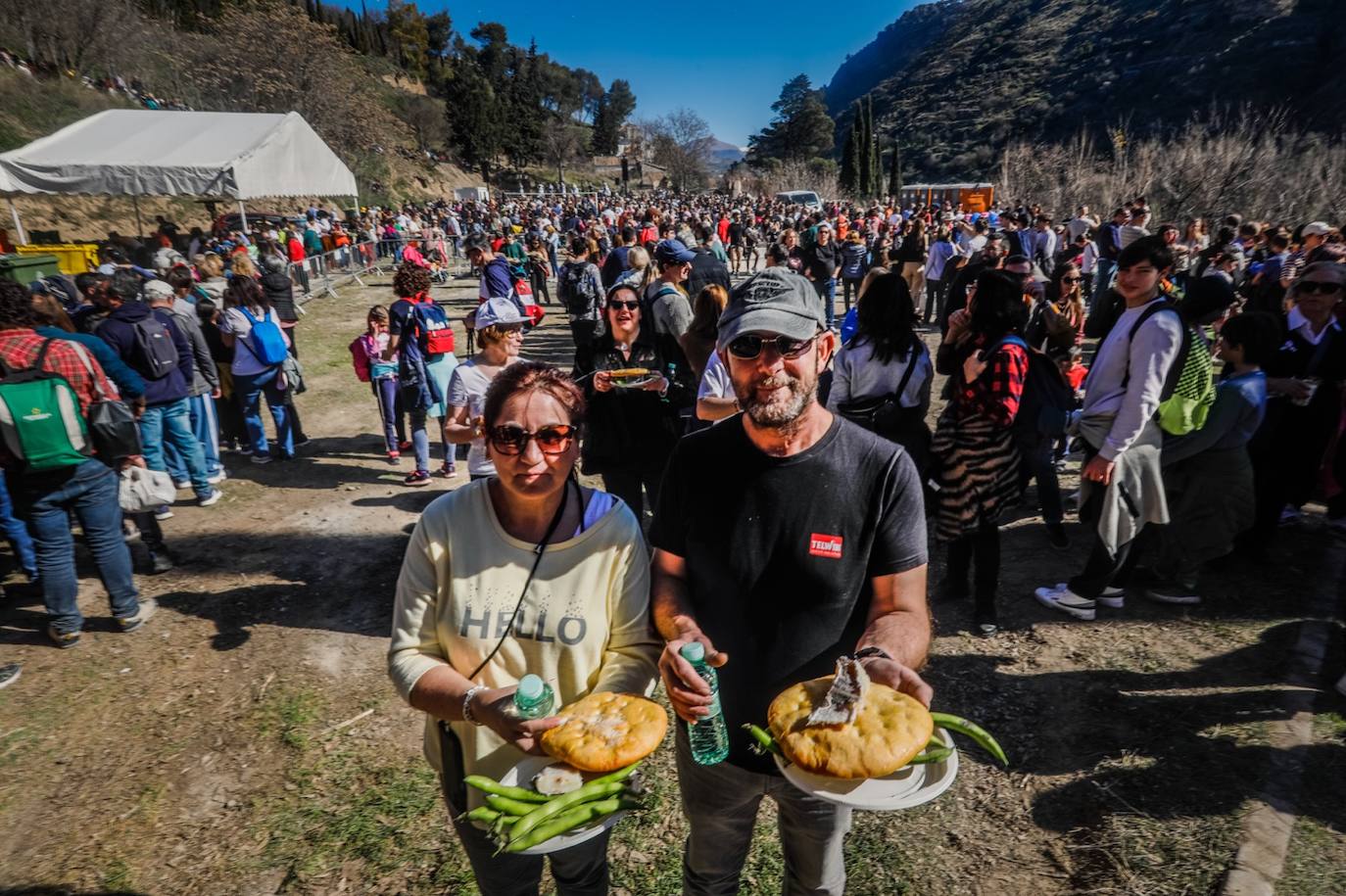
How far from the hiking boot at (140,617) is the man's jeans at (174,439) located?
159 centimetres

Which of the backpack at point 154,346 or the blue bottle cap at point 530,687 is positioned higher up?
the backpack at point 154,346

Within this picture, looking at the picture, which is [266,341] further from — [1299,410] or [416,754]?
[1299,410]

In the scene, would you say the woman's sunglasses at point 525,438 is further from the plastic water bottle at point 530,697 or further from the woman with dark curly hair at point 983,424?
the woman with dark curly hair at point 983,424

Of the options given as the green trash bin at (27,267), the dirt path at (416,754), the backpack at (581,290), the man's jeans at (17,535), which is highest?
the green trash bin at (27,267)

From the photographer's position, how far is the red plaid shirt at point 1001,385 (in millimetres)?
3865

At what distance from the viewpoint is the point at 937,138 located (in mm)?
77750

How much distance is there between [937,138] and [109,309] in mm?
87959

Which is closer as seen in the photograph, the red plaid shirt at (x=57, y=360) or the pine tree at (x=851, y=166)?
the red plaid shirt at (x=57, y=360)

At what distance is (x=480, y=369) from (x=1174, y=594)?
517 cm

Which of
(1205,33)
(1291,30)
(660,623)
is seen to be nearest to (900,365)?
(660,623)

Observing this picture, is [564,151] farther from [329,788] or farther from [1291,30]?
[329,788]

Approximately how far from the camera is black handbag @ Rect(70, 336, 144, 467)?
14.1ft

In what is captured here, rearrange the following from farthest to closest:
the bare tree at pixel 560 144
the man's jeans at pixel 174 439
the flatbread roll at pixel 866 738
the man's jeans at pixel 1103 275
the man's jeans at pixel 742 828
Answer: the bare tree at pixel 560 144 → the man's jeans at pixel 1103 275 → the man's jeans at pixel 174 439 → the man's jeans at pixel 742 828 → the flatbread roll at pixel 866 738

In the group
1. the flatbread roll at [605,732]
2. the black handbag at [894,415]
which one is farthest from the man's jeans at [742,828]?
the black handbag at [894,415]
